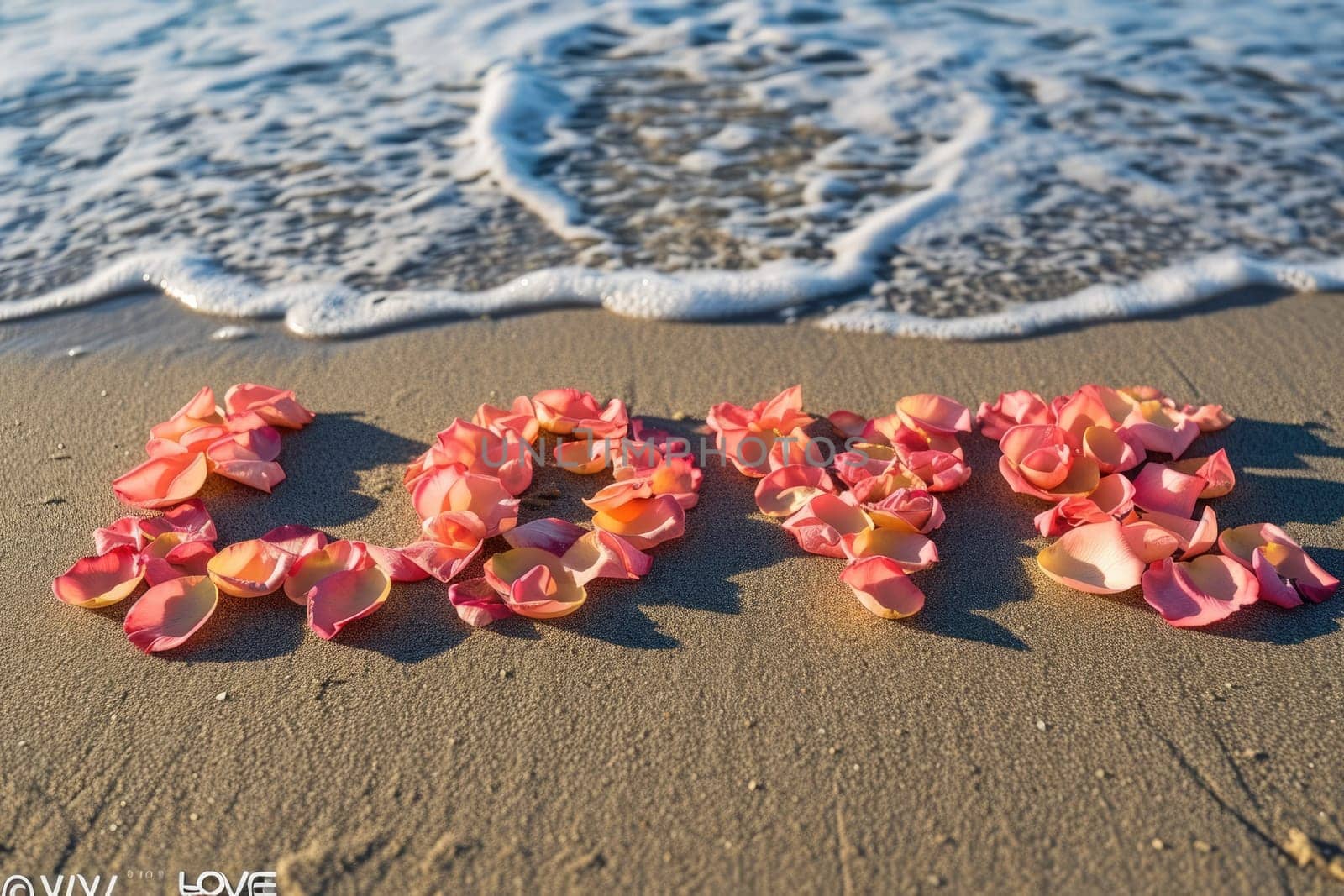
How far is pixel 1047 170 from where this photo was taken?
13.0 ft

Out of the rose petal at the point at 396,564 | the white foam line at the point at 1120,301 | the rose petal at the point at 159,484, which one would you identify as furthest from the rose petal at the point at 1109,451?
the rose petal at the point at 159,484

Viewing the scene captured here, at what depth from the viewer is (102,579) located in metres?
2.04

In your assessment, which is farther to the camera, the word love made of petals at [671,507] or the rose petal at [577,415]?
the rose petal at [577,415]

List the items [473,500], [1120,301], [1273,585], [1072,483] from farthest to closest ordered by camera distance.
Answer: [1120,301], [1072,483], [473,500], [1273,585]

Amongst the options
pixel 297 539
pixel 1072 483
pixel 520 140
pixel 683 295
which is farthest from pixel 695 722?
pixel 520 140

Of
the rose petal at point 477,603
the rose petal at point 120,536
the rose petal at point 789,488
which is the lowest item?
the rose petal at point 789,488

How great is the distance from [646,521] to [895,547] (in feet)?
1.71

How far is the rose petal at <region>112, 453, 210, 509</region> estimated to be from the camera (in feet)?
7.49

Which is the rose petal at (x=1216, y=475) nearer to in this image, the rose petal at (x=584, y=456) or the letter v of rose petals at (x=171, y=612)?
the rose petal at (x=584, y=456)

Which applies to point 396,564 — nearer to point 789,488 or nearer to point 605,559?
point 605,559

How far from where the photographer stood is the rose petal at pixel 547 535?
6.98ft

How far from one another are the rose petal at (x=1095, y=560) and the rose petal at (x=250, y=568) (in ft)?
4.99

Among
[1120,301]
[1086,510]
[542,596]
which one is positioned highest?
[542,596]

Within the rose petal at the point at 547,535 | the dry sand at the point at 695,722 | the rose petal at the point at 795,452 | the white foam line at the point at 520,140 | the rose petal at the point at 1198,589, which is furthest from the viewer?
the white foam line at the point at 520,140
